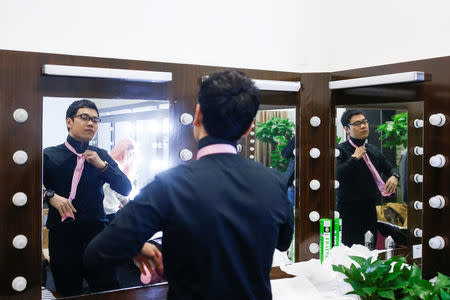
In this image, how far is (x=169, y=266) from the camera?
1.08m

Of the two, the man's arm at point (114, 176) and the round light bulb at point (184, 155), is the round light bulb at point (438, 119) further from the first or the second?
the man's arm at point (114, 176)

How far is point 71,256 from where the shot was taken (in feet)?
5.51

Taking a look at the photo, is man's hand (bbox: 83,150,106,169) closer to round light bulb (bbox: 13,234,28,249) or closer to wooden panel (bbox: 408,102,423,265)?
round light bulb (bbox: 13,234,28,249)

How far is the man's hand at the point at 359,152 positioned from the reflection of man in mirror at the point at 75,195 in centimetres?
104

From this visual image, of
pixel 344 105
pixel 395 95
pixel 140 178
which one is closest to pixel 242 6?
pixel 344 105

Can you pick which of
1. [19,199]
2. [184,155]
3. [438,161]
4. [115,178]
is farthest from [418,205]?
[19,199]

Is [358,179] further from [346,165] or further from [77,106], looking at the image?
[77,106]

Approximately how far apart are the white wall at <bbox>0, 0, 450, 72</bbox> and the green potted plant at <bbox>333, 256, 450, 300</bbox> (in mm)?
920

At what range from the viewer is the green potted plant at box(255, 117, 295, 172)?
6.53 ft

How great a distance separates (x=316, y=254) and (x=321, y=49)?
1.03 metres

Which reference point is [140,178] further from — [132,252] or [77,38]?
[132,252]

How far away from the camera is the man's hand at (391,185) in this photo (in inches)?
74.8

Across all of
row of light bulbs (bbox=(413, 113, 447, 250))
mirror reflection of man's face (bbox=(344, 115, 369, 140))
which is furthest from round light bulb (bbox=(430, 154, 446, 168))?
mirror reflection of man's face (bbox=(344, 115, 369, 140))

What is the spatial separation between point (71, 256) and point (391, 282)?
1108mm
